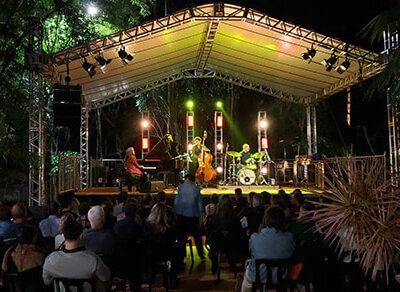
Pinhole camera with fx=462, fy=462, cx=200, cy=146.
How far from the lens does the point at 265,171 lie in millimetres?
13781

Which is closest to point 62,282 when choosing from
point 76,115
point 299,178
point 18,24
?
point 76,115

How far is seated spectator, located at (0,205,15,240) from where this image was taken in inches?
183

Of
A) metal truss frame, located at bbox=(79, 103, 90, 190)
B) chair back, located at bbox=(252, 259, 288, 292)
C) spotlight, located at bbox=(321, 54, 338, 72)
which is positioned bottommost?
chair back, located at bbox=(252, 259, 288, 292)

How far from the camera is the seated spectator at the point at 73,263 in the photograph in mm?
3281

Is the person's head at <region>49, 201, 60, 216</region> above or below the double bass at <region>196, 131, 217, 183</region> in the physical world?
below

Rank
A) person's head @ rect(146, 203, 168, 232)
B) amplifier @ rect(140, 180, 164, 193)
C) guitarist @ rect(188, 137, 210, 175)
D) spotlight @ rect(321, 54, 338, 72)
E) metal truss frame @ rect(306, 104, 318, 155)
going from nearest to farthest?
person's head @ rect(146, 203, 168, 232) → spotlight @ rect(321, 54, 338, 72) → amplifier @ rect(140, 180, 164, 193) → guitarist @ rect(188, 137, 210, 175) → metal truss frame @ rect(306, 104, 318, 155)

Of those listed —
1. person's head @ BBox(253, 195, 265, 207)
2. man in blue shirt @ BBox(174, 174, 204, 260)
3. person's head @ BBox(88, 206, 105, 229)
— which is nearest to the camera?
person's head @ BBox(88, 206, 105, 229)

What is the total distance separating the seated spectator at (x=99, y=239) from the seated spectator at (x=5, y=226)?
0.95 meters

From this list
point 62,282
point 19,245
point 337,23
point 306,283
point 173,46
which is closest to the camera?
point 62,282

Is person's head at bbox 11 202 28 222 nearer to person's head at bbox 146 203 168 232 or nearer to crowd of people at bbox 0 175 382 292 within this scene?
crowd of people at bbox 0 175 382 292

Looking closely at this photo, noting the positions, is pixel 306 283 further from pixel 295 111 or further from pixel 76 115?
pixel 295 111

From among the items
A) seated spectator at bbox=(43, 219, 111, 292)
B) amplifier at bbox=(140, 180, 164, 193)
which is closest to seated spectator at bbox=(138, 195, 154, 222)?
seated spectator at bbox=(43, 219, 111, 292)

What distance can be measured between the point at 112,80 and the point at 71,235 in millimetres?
10425

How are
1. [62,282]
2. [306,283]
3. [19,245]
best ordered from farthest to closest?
[306,283], [19,245], [62,282]
